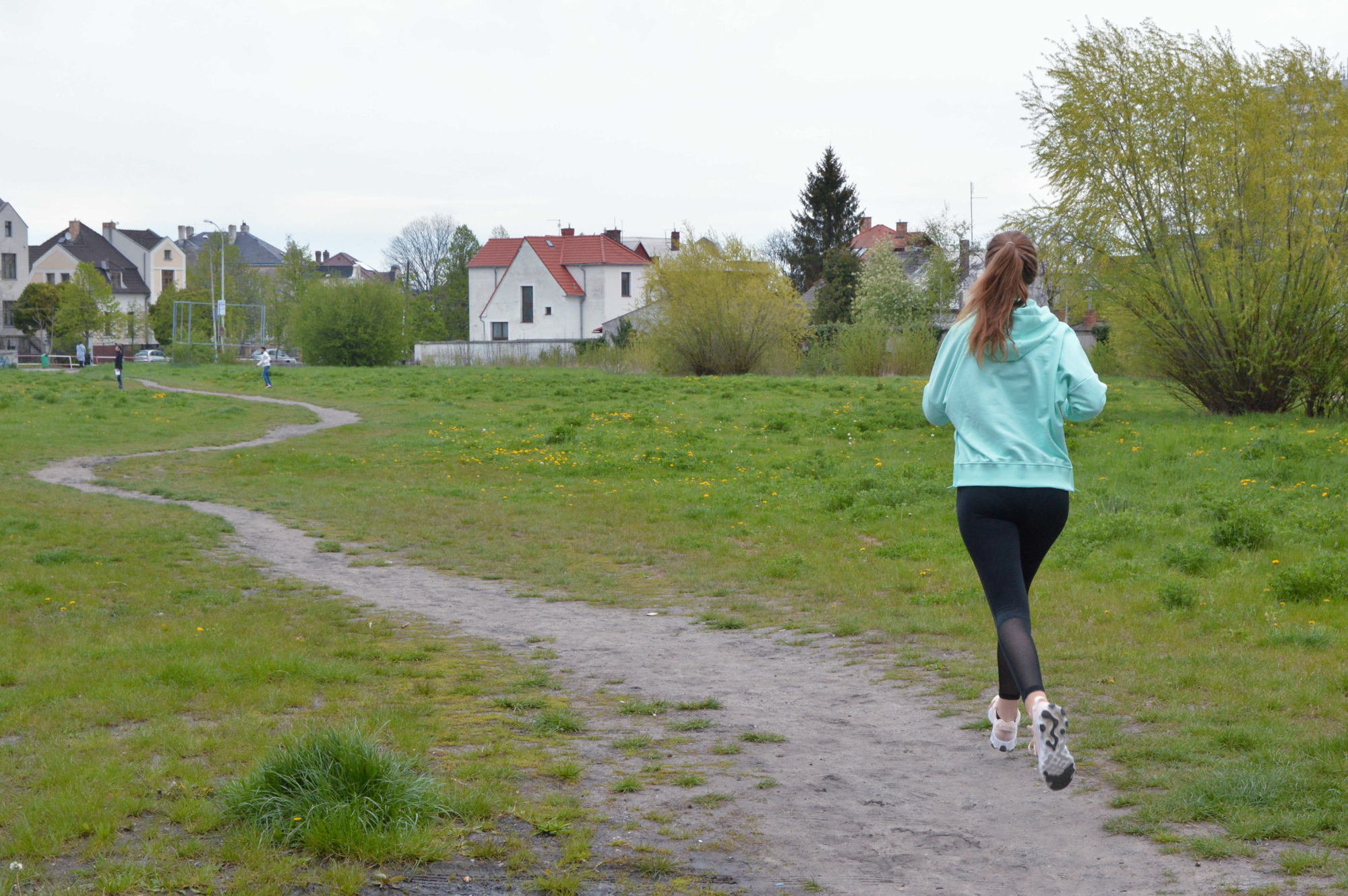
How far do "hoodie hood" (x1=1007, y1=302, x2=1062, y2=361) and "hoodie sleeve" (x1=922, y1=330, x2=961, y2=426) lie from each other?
21cm

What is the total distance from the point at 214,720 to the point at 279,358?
229 ft

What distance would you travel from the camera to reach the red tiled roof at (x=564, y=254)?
236 feet

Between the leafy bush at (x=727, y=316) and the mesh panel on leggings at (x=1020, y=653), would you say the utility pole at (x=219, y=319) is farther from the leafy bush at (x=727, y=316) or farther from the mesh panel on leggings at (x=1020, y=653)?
the mesh panel on leggings at (x=1020, y=653)

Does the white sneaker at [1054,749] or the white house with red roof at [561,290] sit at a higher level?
the white house with red roof at [561,290]

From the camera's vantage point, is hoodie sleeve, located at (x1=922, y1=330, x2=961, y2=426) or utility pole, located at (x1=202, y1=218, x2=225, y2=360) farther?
utility pole, located at (x1=202, y1=218, x2=225, y2=360)

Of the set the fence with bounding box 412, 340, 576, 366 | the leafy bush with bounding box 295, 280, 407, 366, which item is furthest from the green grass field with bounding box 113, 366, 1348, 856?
the leafy bush with bounding box 295, 280, 407, 366

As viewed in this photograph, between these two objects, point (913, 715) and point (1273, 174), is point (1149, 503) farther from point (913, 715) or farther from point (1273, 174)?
point (1273, 174)

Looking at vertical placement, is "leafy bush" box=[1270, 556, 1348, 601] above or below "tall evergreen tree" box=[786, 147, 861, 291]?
below

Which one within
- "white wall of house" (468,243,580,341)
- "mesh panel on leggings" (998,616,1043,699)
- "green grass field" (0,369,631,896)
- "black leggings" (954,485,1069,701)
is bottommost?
"green grass field" (0,369,631,896)

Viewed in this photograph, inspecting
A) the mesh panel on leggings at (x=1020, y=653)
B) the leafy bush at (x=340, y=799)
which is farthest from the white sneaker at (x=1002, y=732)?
the leafy bush at (x=340, y=799)

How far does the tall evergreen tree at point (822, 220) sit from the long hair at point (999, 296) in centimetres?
6532

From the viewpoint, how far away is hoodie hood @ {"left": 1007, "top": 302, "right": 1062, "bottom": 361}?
13.9 feet

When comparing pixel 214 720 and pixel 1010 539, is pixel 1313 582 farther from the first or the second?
pixel 214 720

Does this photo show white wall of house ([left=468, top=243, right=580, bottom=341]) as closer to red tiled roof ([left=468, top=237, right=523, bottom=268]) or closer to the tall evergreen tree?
red tiled roof ([left=468, top=237, right=523, bottom=268])
